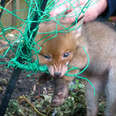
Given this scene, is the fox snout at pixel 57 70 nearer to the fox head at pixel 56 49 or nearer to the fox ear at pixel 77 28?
the fox head at pixel 56 49

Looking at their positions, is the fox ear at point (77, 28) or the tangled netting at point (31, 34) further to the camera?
the fox ear at point (77, 28)

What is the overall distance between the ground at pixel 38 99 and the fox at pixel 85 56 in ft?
0.87

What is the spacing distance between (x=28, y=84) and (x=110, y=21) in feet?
6.01

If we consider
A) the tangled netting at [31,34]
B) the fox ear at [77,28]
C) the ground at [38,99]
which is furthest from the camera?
the ground at [38,99]

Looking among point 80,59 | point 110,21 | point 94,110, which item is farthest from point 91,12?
point 94,110

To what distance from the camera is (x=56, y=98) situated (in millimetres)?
2650

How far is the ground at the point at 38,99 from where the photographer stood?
3184 mm

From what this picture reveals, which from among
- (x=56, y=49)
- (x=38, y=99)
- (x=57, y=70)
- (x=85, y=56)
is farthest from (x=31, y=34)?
(x=38, y=99)

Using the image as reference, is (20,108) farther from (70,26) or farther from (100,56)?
(70,26)

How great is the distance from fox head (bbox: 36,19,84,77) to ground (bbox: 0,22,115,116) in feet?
1.63

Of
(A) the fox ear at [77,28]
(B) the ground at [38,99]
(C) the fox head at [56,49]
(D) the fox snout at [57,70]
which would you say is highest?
(A) the fox ear at [77,28]

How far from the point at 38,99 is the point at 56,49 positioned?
1633 millimetres

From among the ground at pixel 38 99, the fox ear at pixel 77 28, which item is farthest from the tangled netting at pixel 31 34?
the ground at pixel 38 99

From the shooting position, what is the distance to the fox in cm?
220
